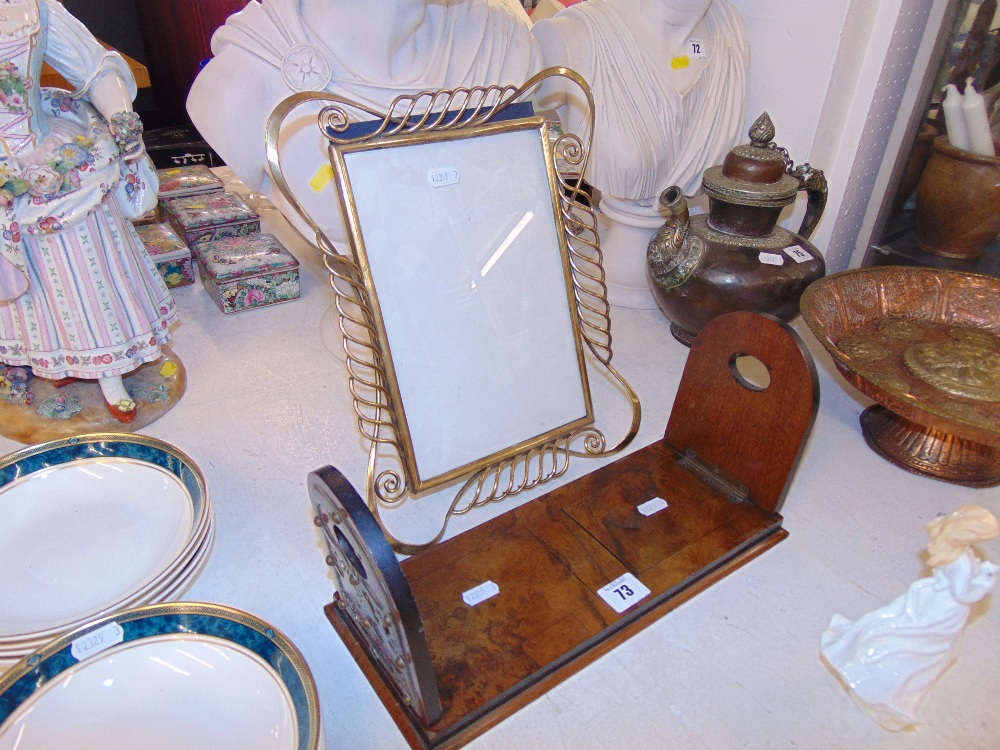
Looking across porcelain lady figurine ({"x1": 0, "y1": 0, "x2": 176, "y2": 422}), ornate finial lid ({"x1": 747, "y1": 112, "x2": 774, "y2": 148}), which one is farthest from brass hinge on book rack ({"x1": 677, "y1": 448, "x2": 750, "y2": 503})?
porcelain lady figurine ({"x1": 0, "y1": 0, "x2": 176, "y2": 422})

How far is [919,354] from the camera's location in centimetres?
103

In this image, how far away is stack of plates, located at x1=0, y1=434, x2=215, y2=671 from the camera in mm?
747

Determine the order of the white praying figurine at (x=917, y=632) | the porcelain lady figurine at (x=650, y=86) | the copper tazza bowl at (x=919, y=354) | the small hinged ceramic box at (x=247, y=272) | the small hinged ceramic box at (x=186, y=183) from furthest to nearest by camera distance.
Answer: the small hinged ceramic box at (x=186, y=183) → the small hinged ceramic box at (x=247, y=272) → the porcelain lady figurine at (x=650, y=86) → the copper tazza bowl at (x=919, y=354) → the white praying figurine at (x=917, y=632)

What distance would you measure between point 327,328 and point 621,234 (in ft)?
2.10

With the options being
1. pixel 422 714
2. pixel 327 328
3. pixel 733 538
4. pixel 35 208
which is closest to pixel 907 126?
pixel 733 538

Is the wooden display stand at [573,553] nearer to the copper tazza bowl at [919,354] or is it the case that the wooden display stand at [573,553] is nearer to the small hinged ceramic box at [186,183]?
the copper tazza bowl at [919,354]

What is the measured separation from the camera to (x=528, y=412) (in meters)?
0.88

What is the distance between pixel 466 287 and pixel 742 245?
581 millimetres

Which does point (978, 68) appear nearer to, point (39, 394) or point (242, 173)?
point (242, 173)

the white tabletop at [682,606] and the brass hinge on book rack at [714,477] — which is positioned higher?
the brass hinge on book rack at [714,477]

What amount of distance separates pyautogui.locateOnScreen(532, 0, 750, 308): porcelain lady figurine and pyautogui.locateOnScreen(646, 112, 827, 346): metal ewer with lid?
168mm

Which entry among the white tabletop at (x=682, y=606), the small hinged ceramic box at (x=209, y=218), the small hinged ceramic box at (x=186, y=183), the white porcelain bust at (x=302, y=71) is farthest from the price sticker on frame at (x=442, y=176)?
the small hinged ceramic box at (x=186, y=183)

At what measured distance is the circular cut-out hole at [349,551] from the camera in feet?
2.02

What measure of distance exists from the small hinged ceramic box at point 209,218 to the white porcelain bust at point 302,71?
44cm
